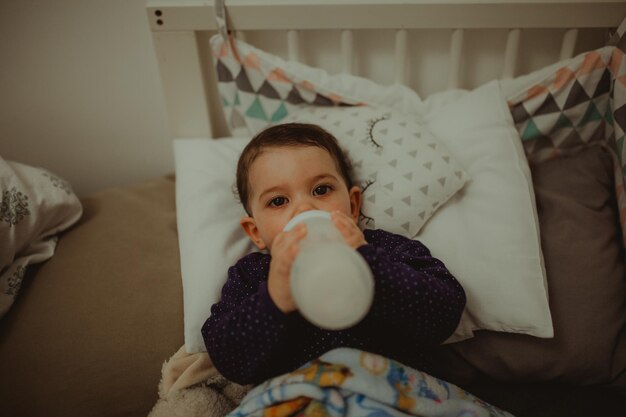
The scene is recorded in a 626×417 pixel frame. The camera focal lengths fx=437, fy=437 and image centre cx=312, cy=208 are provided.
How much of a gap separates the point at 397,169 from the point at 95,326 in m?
0.72

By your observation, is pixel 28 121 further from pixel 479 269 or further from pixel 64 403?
pixel 479 269

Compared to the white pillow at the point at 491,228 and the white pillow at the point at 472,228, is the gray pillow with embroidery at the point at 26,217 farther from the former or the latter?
the white pillow at the point at 491,228

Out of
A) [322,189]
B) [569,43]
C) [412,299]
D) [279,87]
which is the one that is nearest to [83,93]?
[279,87]

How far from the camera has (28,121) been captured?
4.20 feet

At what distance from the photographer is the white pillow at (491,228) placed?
873mm

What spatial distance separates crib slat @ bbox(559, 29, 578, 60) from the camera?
3.51 ft

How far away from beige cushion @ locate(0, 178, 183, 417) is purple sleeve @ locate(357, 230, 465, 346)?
45cm

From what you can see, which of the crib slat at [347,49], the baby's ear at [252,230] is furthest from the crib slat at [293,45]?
the baby's ear at [252,230]

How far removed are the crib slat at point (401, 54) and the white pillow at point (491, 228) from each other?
18 cm

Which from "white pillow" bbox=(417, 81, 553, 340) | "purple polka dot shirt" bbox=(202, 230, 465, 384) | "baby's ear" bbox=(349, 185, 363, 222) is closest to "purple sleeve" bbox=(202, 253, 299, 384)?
"purple polka dot shirt" bbox=(202, 230, 465, 384)

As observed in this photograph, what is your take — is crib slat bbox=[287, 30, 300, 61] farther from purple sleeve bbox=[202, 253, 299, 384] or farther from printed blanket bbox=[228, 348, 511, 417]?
printed blanket bbox=[228, 348, 511, 417]

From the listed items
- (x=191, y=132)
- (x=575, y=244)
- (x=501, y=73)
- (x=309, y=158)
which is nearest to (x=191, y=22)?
(x=191, y=132)

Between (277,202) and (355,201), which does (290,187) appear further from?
(355,201)

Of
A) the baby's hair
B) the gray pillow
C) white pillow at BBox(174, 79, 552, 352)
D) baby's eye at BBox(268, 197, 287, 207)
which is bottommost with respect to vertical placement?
the gray pillow
